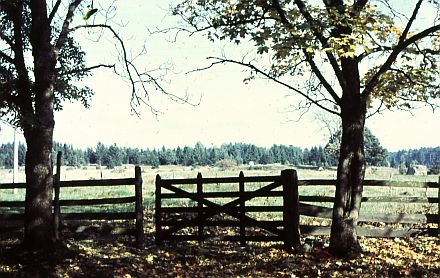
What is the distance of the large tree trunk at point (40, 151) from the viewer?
36.2ft

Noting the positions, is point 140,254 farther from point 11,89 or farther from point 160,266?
point 11,89

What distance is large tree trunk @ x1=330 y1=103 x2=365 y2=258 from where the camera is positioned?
11.6 metres

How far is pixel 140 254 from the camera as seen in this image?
11.9 metres

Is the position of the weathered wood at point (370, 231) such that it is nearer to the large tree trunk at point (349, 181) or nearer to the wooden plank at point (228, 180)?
the large tree trunk at point (349, 181)

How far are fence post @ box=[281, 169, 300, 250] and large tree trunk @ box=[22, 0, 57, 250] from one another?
586 cm

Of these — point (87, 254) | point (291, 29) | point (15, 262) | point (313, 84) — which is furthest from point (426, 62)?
point (15, 262)

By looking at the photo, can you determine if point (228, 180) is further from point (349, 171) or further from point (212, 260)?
point (349, 171)

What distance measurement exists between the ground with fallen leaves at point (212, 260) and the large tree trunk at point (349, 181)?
1.83 feet

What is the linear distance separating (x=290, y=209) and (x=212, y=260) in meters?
2.62

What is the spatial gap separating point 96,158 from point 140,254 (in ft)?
238

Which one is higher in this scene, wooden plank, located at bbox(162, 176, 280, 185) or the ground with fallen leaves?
wooden plank, located at bbox(162, 176, 280, 185)

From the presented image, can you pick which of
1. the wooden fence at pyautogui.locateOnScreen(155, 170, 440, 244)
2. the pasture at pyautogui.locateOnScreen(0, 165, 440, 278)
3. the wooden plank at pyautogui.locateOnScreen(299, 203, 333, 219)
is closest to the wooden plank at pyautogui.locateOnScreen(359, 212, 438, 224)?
the wooden fence at pyautogui.locateOnScreen(155, 170, 440, 244)

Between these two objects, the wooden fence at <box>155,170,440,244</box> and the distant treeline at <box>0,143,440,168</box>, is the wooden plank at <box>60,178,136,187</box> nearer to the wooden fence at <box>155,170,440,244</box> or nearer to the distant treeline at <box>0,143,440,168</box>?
the wooden fence at <box>155,170,440,244</box>

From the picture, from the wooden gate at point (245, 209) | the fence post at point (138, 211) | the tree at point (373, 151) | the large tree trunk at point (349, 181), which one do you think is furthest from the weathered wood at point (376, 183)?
the tree at point (373, 151)
